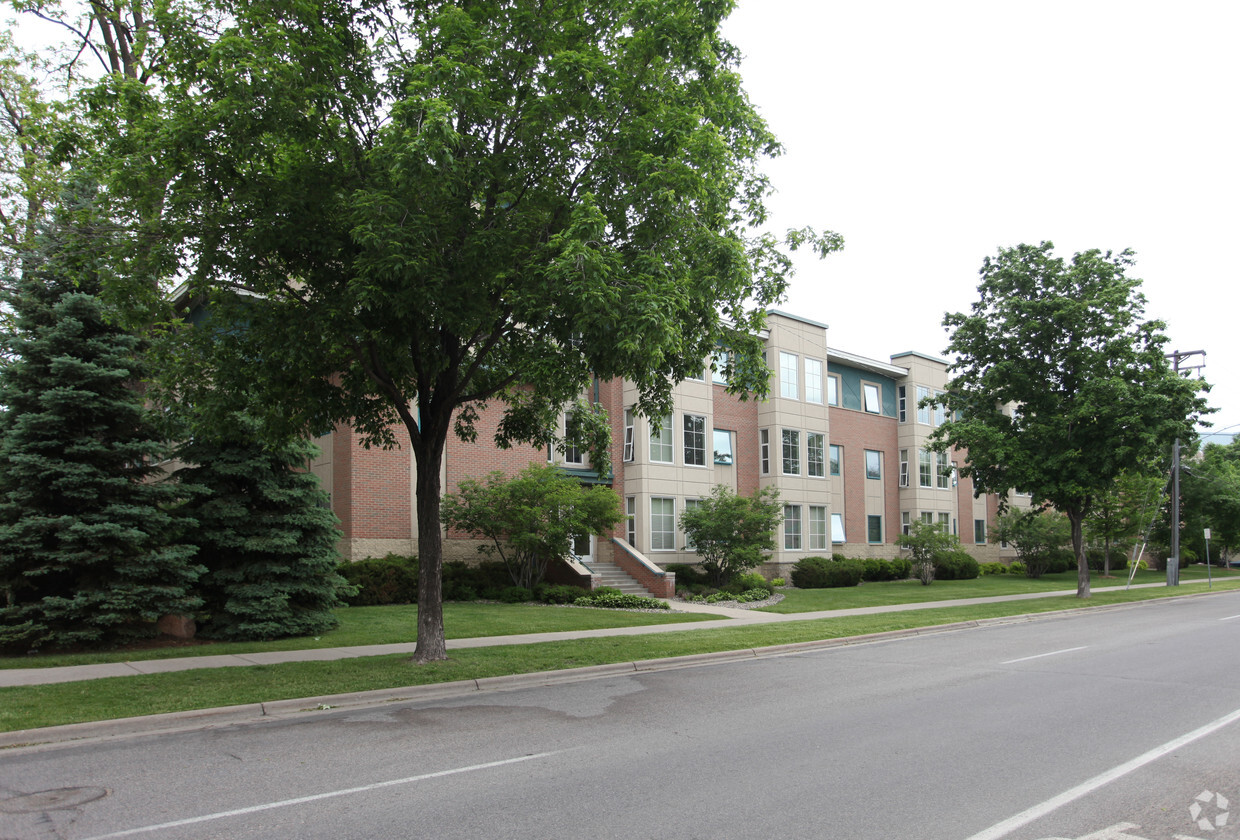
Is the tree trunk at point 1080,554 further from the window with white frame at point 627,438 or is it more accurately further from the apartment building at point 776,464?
the window with white frame at point 627,438

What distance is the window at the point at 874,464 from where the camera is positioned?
130 feet

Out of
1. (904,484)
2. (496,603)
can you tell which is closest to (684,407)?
(496,603)

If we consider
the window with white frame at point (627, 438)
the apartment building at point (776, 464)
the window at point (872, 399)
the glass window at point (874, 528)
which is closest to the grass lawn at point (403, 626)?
the apartment building at point (776, 464)

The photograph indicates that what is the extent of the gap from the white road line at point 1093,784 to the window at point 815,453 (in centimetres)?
2652

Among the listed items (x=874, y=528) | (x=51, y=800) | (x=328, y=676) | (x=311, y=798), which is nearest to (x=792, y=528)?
(x=874, y=528)

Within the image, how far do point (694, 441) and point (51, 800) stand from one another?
85.4 ft

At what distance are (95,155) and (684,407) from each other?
71.8 ft

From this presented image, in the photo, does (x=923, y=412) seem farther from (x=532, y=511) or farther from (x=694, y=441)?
(x=532, y=511)

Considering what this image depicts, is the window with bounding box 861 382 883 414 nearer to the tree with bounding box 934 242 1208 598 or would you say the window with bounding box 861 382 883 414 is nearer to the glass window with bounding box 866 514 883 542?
the glass window with bounding box 866 514 883 542

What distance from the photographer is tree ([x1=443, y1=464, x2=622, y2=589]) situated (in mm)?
22531

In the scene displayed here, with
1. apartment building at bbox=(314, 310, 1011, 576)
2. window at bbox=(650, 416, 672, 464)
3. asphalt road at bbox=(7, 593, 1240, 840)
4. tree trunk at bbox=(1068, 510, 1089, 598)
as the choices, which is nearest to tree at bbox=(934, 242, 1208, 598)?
tree trunk at bbox=(1068, 510, 1089, 598)

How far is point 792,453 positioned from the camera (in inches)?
1353

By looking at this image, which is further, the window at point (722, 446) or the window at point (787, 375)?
the window at point (787, 375)

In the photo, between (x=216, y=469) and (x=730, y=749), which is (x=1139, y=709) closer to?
(x=730, y=749)
